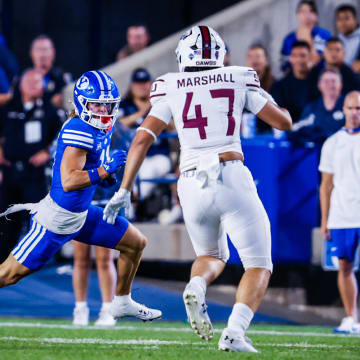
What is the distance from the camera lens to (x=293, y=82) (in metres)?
10.2

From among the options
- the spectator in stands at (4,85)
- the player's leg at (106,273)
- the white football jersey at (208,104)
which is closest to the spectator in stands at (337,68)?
the player's leg at (106,273)

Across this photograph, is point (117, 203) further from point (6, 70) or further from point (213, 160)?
point (6, 70)

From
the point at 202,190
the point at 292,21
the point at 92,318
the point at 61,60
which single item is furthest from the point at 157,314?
the point at 61,60

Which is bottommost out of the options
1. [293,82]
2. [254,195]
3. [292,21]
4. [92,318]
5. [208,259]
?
[92,318]

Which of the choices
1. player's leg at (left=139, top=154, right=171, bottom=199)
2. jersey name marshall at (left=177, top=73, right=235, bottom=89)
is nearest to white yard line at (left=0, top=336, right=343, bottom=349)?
jersey name marshall at (left=177, top=73, right=235, bottom=89)

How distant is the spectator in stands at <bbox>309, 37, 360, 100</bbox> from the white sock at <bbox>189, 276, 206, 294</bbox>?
5.19m

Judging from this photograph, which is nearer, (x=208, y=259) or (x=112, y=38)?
(x=208, y=259)

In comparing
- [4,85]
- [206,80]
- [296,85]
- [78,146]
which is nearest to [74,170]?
[78,146]

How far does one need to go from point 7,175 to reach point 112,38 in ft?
21.3

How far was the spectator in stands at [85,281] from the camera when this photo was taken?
795 centimetres

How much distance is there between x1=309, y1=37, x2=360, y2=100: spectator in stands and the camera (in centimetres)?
1017

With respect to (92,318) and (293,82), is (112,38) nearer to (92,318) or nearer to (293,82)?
(293,82)

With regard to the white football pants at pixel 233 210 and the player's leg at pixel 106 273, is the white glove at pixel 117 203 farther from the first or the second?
the player's leg at pixel 106 273

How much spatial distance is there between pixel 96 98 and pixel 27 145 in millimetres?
4490
